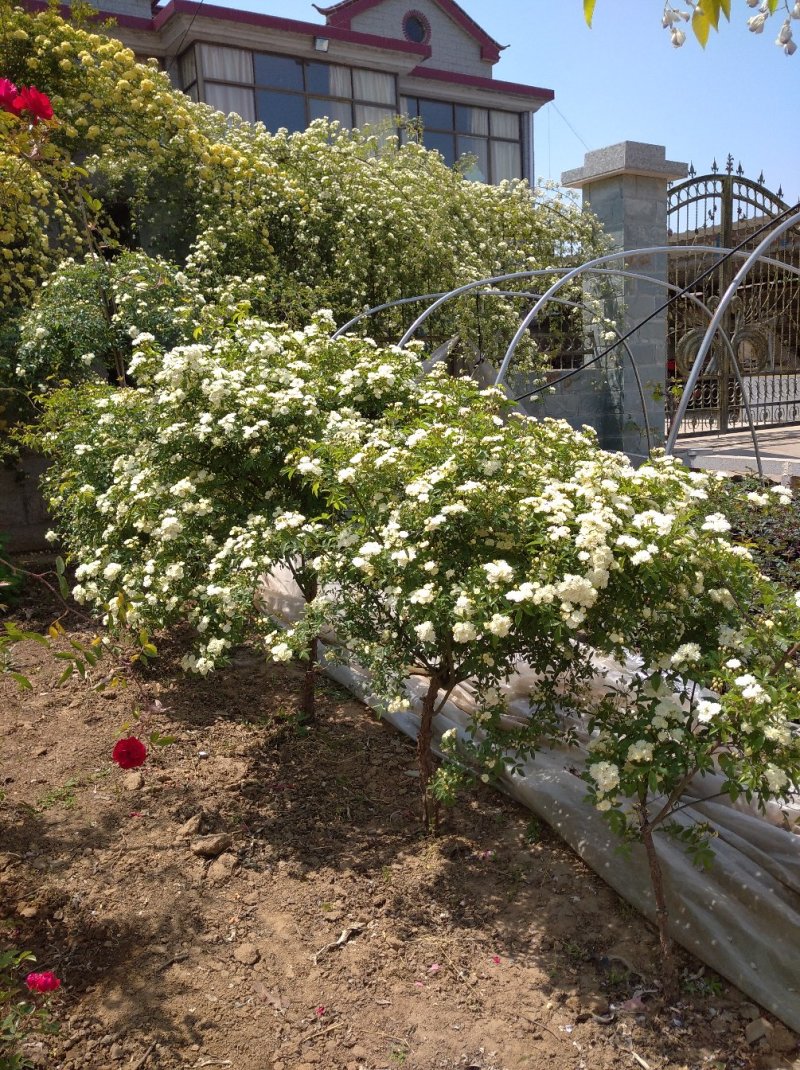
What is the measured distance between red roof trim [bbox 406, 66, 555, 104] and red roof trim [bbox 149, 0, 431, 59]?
50cm

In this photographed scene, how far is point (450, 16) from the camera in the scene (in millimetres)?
15352

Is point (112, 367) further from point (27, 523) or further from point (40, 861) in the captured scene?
point (40, 861)

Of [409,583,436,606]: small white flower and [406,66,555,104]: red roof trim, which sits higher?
[406,66,555,104]: red roof trim

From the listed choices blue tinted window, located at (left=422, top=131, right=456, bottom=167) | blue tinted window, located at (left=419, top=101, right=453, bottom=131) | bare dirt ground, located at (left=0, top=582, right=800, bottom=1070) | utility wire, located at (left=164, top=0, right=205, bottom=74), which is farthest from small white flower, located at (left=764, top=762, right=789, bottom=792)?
blue tinted window, located at (left=419, top=101, right=453, bottom=131)

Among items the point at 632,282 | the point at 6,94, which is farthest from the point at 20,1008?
the point at 632,282

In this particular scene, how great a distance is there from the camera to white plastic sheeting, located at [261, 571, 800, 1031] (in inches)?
95.7

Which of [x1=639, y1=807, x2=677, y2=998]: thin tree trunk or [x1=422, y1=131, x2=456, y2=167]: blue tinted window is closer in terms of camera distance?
[x1=639, y1=807, x2=677, y2=998]: thin tree trunk

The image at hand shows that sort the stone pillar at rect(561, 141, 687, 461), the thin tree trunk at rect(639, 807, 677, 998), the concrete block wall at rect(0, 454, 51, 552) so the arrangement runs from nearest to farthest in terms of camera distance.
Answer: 1. the thin tree trunk at rect(639, 807, 677, 998)
2. the concrete block wall at rect(0, 454, 51, 552)
3. the stone pillar at rect(561, 141, 687, 461)

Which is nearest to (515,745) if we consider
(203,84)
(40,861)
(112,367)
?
(40,861)

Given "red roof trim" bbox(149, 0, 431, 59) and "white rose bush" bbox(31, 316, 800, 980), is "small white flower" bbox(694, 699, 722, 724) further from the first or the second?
"red roof trim" bbox(149, 0, 431, 59)

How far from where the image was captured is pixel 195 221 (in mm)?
7520

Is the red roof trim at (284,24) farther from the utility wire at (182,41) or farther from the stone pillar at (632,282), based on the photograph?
the stone pillar at (632,282)

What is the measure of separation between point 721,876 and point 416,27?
16.1 metres

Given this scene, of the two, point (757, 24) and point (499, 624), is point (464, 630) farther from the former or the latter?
point (757, 24)
